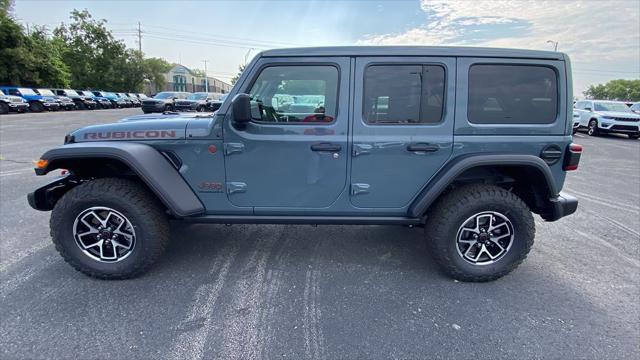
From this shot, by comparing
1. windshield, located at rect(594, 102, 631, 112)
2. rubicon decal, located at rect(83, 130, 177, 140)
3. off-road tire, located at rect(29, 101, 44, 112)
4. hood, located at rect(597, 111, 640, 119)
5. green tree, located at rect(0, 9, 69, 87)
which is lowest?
rubicon decal, located at rect(83, 130, 177, 140)

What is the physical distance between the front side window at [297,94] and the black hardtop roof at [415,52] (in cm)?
13

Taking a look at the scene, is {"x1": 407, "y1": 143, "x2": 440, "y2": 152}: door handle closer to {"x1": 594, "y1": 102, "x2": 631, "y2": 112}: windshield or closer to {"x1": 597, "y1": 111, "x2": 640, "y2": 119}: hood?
{"x1": 597, "y1": 111, "x2": 640, "y2": 119}: hood

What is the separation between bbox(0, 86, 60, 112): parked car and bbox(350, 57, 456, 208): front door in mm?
31529

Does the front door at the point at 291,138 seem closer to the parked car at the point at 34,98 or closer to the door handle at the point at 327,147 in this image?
the door handle at the point at 327,147

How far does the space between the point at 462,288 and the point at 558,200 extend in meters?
1.18

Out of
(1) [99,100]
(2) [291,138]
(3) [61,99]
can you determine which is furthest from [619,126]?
(1) [99,100]

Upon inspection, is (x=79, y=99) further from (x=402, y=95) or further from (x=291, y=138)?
(x=402, y=95)

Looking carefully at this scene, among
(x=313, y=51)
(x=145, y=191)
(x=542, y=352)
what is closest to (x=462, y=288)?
(x=542, y=352)

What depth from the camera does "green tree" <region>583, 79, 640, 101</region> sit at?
7954 centimetres

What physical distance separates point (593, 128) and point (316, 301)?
18.4 meters

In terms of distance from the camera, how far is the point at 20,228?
3885mm

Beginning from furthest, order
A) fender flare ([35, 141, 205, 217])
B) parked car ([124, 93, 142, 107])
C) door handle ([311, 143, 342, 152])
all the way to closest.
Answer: parked car ([124, 93, 142, 107])
door handle ([311, 143, 342, 152])
fender flare ([35, 141, 205, 217])

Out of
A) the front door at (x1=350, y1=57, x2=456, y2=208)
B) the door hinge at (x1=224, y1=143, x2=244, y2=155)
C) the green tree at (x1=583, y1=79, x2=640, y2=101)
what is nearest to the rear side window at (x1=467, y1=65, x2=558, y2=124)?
the front door at (x1=350, y1=57, x2=456, y2=208)

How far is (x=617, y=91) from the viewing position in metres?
83.7
